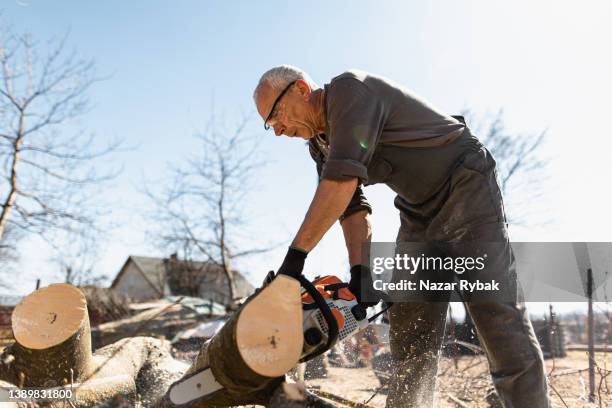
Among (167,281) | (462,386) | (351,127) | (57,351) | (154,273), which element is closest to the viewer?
(351,127)

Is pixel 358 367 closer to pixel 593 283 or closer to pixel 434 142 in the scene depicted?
pixel 593 283

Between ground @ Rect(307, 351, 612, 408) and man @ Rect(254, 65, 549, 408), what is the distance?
119 cm

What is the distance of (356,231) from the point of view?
8.01ft

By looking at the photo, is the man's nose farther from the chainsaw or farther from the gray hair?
the chainsaw

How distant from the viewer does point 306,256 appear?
1.73 m

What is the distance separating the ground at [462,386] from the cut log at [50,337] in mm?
1724

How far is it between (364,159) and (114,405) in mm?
1259

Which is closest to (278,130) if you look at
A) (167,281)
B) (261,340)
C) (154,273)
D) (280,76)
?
(280,76)

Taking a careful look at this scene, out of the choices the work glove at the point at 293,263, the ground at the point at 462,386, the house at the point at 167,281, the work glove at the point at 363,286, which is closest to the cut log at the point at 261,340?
the work glove at the point at 293,263

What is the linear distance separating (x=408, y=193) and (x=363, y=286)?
51cm

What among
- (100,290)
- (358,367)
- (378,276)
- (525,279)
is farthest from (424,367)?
(100,290)

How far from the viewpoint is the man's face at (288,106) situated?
84.0 inches

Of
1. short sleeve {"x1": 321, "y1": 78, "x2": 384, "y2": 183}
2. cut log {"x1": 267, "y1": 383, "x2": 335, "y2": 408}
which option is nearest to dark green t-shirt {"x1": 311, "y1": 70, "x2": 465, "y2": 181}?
short sleeve {"x1": 321, "y1": 78, "x2": 384, "y2": 183}

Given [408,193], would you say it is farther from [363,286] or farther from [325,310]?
[325,310]
